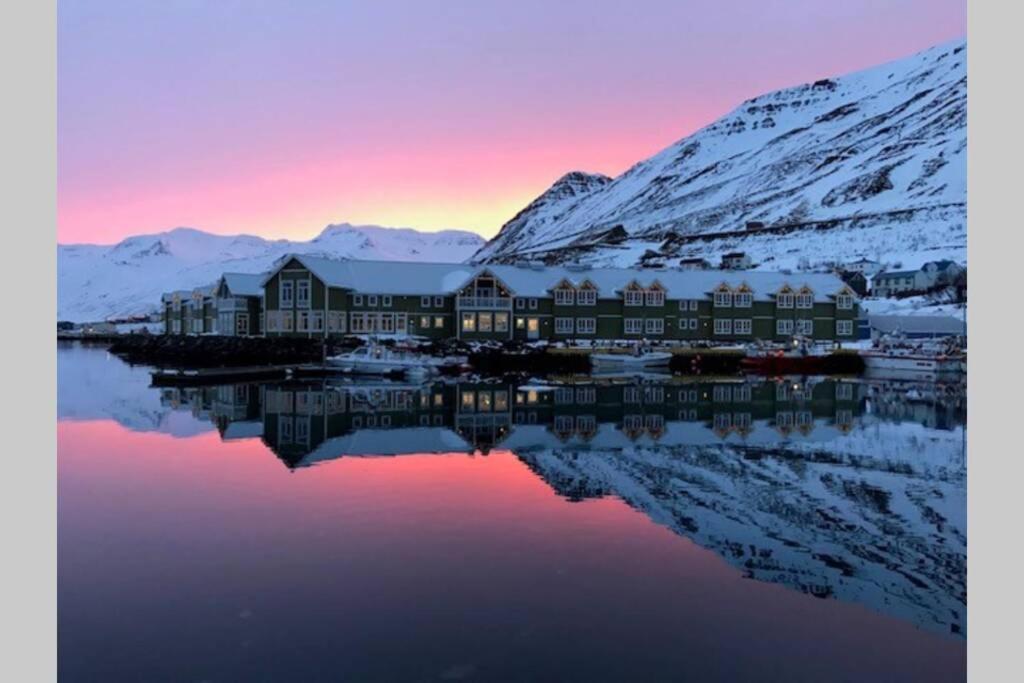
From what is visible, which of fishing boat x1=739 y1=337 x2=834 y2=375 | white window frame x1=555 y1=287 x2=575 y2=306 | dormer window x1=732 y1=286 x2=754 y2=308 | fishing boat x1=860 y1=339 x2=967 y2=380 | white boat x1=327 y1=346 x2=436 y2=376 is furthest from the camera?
dormer window x1=732 y1=286 x2=754 y2=308

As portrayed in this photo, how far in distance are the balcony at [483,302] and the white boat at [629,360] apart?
1581 cm

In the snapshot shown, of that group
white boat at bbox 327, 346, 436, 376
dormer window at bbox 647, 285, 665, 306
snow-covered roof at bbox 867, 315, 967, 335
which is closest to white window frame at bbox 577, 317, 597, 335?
dormer window at bbox 647, 285, 665, 306

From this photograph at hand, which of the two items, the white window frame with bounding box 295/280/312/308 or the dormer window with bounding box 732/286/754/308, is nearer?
the white window frame with bounding box 295/280/312/308

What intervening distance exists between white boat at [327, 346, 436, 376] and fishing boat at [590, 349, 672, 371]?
12.6 metres

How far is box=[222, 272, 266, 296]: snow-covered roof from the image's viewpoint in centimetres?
8631

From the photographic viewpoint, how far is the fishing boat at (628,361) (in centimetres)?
6588

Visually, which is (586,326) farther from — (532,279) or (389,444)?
(389,444)

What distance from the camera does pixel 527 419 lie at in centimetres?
3556

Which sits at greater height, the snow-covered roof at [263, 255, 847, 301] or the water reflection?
the snow-covered roof at [263, 255, 847, 301]

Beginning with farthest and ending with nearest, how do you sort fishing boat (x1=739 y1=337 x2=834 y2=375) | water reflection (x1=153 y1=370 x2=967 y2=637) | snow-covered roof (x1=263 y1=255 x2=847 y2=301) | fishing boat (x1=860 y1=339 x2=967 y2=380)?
snow-covered roof (x1=263 y1=255 x2=847 y2=301)
fishing boat (x1=739 y1=337 x2=834 y2=375)
fishing boat (x1=860 y1=339 x2=967 y2=380)
water reflection (x1=153 y1=370 x2=967 y2=637)

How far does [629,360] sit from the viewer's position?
66562 millimetres

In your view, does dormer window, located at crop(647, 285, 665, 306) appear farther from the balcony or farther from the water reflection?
the water reflection

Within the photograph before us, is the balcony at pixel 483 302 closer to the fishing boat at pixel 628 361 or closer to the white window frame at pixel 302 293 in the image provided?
the white window frame at pixel 302 293

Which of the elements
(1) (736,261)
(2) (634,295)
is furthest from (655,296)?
(1) (736,261)
